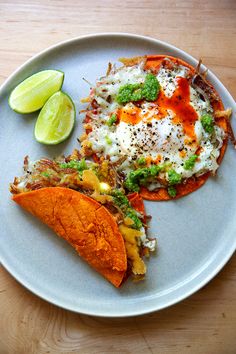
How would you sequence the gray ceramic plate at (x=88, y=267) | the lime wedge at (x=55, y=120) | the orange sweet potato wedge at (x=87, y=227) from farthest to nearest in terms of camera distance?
1. the lime wedge at (x=55, y=120)
2. the gray ceramic plate at (x=88, y=267)
3. the orange sweet potato wedge at (x=87, y=227)

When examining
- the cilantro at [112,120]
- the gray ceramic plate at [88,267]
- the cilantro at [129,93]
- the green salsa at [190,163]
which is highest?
the cilantro at [129,93]

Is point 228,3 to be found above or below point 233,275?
above

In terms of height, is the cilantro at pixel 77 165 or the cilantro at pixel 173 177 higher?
the cilantro at pixel 77 165

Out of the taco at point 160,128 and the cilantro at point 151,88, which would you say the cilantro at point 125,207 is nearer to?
the taco at point 160,128

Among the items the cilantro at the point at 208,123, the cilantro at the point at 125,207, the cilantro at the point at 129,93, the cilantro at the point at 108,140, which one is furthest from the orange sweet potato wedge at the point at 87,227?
the cilantro at the point at 208,123

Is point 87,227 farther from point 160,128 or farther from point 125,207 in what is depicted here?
point 160,128

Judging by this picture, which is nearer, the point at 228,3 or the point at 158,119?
the point at 158,119

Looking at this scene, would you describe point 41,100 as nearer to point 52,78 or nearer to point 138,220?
point 52,78

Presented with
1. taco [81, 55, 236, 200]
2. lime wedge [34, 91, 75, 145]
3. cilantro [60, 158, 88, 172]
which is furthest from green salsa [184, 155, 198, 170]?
lime wedge [34, 91, 75, 145]

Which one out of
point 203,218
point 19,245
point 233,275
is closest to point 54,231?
point 19,245
